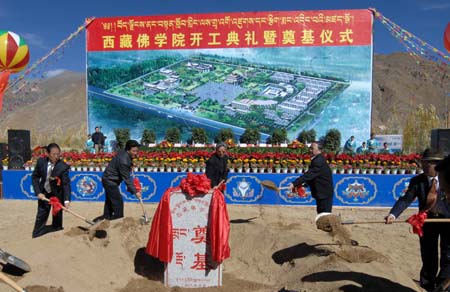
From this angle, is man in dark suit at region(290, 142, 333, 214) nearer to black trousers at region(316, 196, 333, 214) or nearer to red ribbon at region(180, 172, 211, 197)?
black trousers at region(316, 196, 333, 214)

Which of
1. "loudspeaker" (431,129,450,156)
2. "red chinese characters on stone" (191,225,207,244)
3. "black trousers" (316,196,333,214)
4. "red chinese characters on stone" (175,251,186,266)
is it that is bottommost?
"red chinese characters on stone" (175,251,186,266)

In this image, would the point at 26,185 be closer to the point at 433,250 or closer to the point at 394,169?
the point at 394,169

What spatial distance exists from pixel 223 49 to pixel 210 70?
1238mm

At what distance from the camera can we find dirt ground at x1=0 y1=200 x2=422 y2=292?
3.75m

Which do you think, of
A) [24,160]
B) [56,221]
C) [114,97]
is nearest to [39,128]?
[114,97]

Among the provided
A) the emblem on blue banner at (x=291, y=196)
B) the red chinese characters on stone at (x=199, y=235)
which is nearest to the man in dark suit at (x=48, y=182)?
the red chinese characters on stone at (x=199, y=235)

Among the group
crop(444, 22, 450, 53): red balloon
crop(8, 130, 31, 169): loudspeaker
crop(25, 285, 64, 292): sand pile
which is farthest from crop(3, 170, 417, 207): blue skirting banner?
crop(25, 285, 64, 292): sand pile

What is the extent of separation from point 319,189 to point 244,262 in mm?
1446

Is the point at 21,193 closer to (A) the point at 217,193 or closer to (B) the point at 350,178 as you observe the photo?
(A) the point at 217,193

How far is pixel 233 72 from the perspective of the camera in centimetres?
1838

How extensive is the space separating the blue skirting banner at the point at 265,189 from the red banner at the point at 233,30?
1067 cm

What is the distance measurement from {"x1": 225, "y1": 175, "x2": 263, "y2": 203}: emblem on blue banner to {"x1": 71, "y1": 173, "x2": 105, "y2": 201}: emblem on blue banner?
11.3 ft

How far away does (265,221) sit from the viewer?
6.96 m

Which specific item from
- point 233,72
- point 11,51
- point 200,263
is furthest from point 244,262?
point 233,72
